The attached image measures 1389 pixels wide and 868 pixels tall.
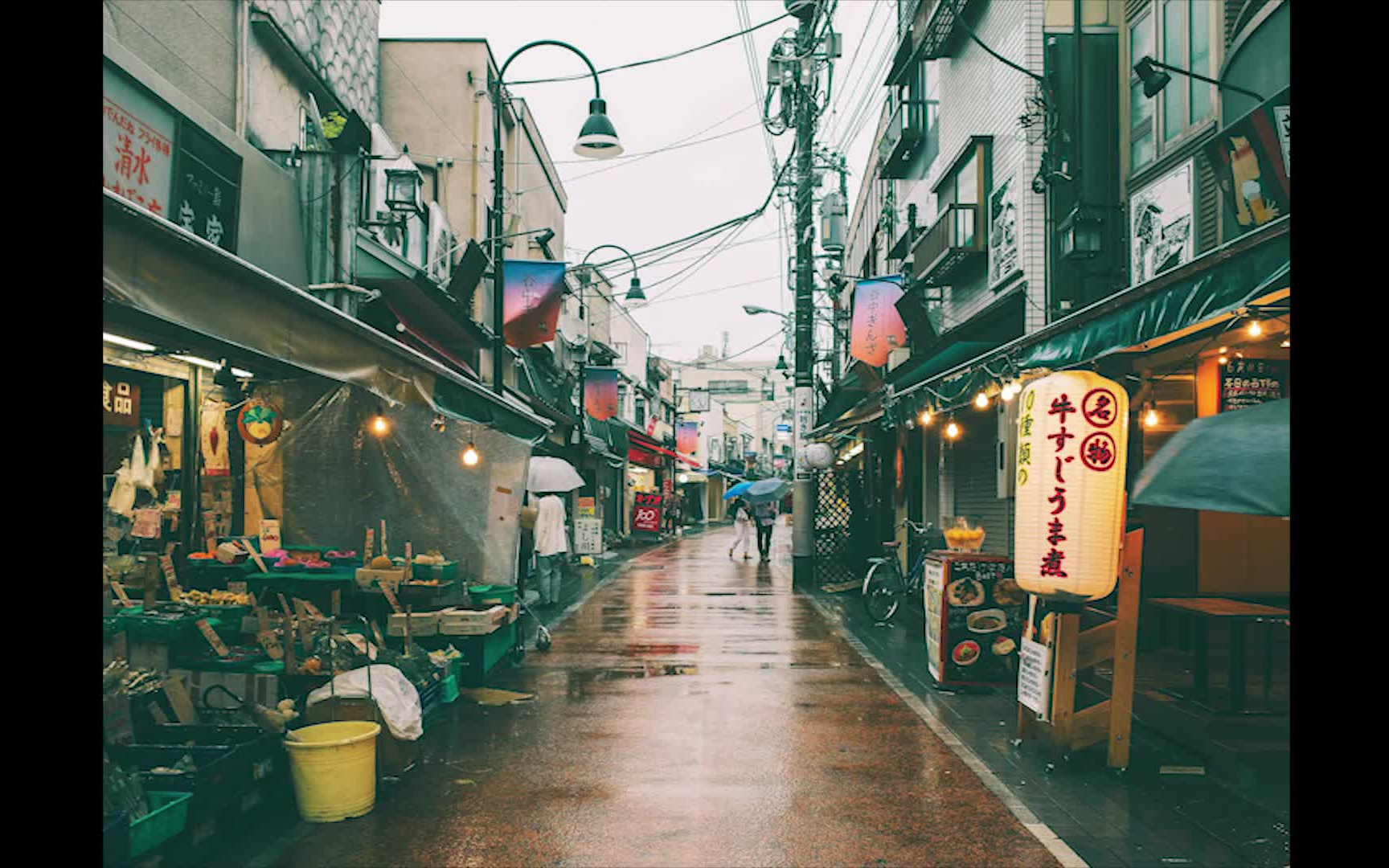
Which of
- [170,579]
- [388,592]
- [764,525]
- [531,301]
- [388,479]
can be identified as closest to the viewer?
[170,579]

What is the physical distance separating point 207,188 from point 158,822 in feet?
26.1

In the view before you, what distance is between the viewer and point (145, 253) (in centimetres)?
449

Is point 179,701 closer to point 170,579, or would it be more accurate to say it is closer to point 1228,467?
point 170,579

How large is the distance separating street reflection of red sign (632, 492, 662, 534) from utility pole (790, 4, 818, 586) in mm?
16423

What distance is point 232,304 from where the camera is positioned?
522cm

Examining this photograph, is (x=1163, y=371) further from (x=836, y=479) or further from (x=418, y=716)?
(x=836, y=479)

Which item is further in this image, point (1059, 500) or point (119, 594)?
point (119, 594)

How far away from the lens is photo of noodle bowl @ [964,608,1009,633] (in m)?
10.8

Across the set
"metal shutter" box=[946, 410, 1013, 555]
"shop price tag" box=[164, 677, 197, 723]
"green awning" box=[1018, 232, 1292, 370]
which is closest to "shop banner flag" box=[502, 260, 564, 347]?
"metal shutter" box=[946, 410, 1013, 555]

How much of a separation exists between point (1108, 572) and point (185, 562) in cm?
884

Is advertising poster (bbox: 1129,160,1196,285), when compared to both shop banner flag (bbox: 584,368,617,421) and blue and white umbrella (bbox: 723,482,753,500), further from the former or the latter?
shop banner flag (bbox: 584,368,617,421)

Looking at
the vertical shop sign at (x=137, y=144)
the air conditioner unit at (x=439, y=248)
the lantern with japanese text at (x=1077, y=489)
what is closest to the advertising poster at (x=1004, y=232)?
the lantern with japanese text at (x=1077, y=489)

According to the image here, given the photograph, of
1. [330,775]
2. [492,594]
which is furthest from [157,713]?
[492,594]
